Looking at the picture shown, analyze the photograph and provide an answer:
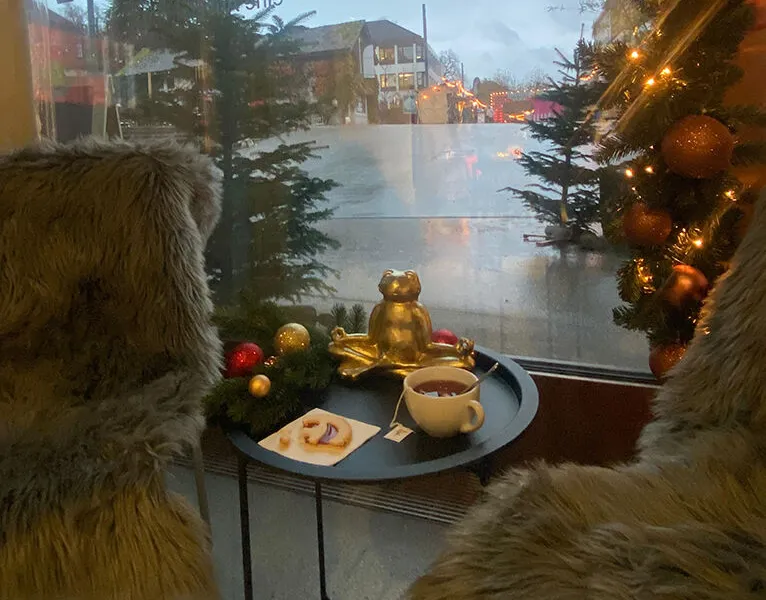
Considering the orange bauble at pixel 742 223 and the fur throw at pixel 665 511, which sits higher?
the orange bauble at pixel 742 223

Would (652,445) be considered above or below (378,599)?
above

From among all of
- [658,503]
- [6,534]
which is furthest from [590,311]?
[6,534]

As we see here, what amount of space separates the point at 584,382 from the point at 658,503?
3.31 feet

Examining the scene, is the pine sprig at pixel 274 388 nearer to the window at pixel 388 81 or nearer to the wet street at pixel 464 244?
the wet street at pixel 464 244

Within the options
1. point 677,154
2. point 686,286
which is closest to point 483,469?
point 686,286

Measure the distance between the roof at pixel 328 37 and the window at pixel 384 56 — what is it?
72mm

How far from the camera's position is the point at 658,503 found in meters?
0.76

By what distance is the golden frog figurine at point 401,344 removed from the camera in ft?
4.12

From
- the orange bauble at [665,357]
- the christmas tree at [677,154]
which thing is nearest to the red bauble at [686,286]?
the christmas tree at [677,154]

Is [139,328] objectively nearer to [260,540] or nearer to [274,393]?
→ [274,393]

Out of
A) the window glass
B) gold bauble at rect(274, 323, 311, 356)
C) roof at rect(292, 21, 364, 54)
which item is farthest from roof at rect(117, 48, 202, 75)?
gold bauble at rect(274, 323, 311, 356)

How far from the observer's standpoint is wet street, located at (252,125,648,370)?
1.94 m

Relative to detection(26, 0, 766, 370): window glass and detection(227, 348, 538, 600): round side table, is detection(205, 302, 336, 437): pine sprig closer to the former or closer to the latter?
detection(227, 348, 538, 600): round side table

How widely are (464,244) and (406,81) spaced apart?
1.65ft
